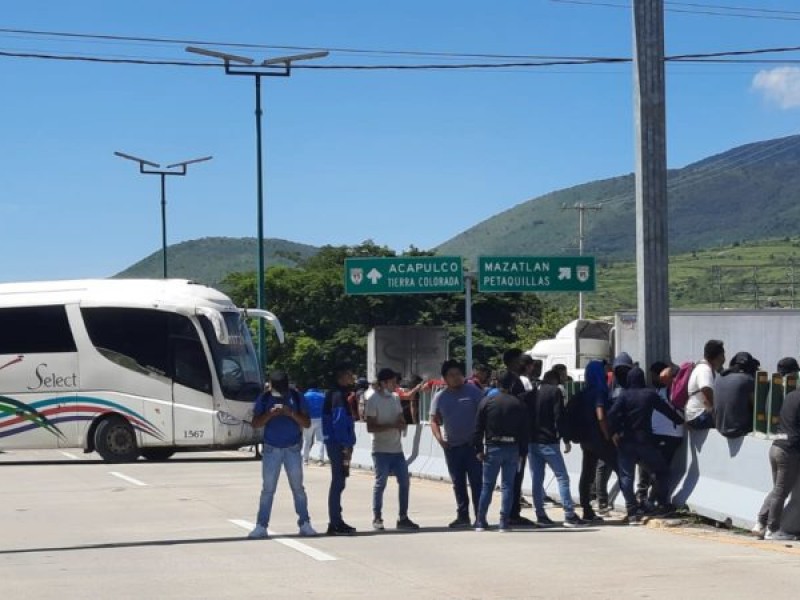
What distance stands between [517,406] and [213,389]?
1664cm

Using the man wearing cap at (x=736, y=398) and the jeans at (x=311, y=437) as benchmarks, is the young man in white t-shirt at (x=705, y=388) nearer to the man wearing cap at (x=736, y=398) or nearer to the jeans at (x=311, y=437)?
the man wearing cap at (x=736, y=398)

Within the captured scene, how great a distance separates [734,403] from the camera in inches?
601

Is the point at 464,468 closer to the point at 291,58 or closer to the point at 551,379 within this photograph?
the point at 551,379

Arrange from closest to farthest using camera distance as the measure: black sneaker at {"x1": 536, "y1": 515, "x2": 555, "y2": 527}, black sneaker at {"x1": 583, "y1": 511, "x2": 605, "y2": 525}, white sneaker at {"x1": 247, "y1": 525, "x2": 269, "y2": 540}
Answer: white sneaker at {"x1": 247, "y1": 525, "x2": 269, "y2": 540} → black sneaker at {"x1": 536, "y1": 515, "x2": 555, "y2": 527} → black sneaker at {"x1": 583, "y1": 511, "x2": 605, "y2": 525}

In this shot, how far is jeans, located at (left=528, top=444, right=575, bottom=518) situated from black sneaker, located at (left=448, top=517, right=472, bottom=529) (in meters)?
0.76

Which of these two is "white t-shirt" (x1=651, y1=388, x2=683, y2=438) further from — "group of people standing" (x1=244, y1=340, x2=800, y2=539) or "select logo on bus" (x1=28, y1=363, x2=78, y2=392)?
"select logo on bus" (x1=28, y1=363, x2=78, y2=392)

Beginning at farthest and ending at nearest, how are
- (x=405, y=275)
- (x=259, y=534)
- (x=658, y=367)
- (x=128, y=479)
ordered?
(x=405, y=275) → (x=128, y=479) → (x=658, y=367) → (x=259, y=534)

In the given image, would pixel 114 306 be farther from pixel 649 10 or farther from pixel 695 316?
pixel 649 10

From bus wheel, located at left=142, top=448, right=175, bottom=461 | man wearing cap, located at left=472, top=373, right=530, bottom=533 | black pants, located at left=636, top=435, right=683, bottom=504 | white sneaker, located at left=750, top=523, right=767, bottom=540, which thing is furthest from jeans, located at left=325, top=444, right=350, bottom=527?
bus wheel, located at left=142, top=448, right=175, bottom=461

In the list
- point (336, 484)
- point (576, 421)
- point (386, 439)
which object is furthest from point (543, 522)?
point (336, 484)

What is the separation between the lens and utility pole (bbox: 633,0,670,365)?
697 inches

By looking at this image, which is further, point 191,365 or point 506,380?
point 191,365

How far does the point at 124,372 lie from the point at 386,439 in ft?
54.4

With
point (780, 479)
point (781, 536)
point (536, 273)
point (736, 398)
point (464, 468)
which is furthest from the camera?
point (536, 273)
